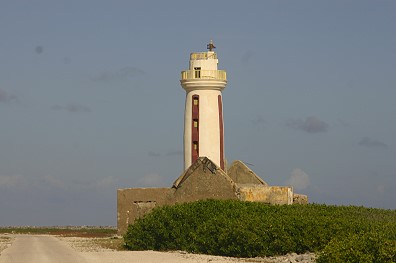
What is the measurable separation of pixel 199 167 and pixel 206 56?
35.3ft

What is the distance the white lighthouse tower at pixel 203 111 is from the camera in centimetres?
4512

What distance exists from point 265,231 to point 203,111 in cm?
1928

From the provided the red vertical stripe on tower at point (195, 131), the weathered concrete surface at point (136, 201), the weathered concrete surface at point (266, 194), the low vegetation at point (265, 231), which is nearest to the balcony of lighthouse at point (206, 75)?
the red vertical stripe on tower at point (195, 131)

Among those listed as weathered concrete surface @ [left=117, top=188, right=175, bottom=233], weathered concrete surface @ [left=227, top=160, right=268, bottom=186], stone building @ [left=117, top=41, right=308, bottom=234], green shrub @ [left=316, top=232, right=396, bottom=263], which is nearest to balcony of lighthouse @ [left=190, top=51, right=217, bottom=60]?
stone building @ [left=117, top=41, right=308, bottom=234]

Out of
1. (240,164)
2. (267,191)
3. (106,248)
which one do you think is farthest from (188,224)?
(240,164)

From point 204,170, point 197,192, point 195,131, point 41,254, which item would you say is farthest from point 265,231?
point 195,131

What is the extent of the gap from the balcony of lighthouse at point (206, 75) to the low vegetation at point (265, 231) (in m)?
13.7

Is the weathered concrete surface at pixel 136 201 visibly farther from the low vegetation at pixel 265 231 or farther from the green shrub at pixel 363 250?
the green shrub at pixel 363 250

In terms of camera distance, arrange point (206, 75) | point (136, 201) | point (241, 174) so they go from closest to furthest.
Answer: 1. point (136, 201)
2. point (241, 174)
3. point (206, 75)

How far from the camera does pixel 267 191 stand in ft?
123

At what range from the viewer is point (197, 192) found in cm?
3734

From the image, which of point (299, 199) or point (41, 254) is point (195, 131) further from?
point (41, 254)

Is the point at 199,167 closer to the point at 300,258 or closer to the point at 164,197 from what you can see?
the point at 164,197

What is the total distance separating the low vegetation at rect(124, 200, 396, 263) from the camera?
73.2 ft
